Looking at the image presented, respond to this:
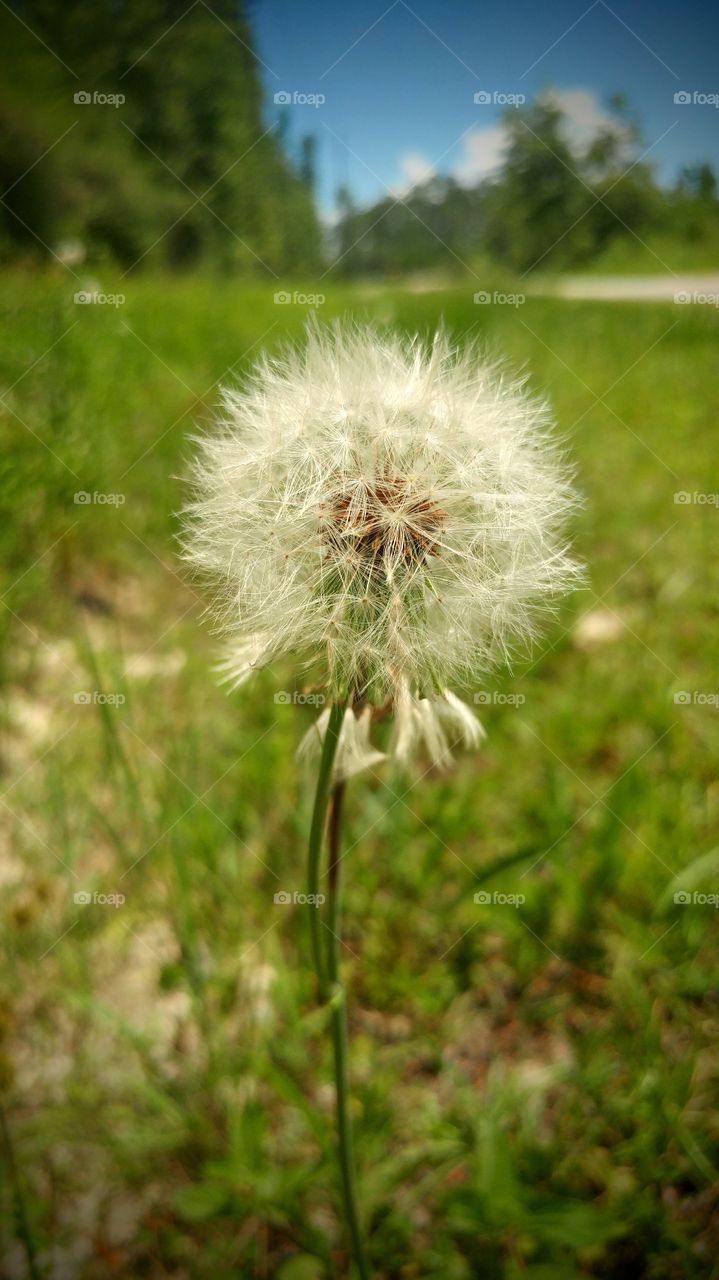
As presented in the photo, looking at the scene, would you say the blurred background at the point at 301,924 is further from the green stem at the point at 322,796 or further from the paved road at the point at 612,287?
the paved road at the point at 612,287

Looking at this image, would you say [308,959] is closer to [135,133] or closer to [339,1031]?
[339,1031]

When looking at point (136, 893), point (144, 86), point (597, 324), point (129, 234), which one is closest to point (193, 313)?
point (144, 86)

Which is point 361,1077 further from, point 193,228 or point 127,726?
point 193,228

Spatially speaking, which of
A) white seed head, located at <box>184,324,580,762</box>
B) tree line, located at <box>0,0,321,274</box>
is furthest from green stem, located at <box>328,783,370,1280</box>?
tree line, located at <box>0,0,321,274</box>

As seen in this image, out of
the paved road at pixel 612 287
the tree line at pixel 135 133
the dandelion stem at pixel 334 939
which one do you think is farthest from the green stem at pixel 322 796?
the paved road at pixel 612 287

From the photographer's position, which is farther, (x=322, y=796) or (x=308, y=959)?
(x=308, y=959)

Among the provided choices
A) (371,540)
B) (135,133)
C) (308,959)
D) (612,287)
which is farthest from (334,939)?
(612,287)

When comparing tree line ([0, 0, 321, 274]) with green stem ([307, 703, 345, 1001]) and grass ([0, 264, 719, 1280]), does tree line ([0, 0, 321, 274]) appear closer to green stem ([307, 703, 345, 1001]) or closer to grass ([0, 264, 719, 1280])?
grass ([0, 264, 719, 1280])
